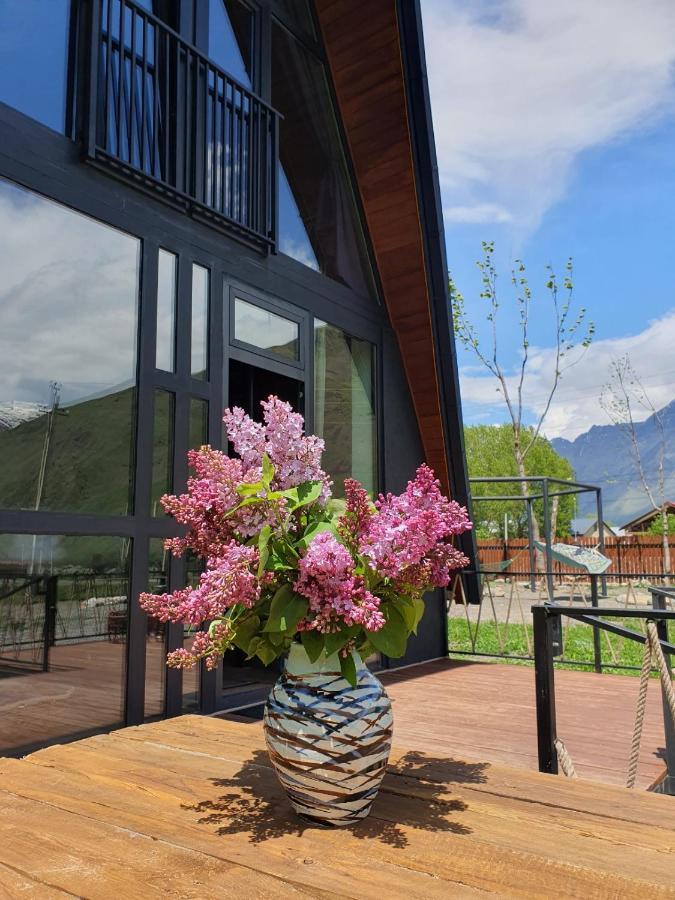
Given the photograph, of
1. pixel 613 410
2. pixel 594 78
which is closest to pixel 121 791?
pixel 594 78

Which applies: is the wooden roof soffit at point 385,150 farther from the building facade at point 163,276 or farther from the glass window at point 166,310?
the glass window at point 166,310

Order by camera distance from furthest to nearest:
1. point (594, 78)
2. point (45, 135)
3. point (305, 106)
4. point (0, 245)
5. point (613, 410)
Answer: point (613, 410)
point (594, 78)
point (305, 106)
point (45, 135)
point (0, 245)

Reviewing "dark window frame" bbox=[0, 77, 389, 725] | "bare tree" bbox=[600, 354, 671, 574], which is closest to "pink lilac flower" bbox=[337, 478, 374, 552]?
"dark window frame" bbox=[0, 77, 389, 725]

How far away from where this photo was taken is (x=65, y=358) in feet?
10.6

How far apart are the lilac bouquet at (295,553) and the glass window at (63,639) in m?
1.83

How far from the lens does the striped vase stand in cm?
123

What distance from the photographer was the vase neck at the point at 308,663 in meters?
1.30

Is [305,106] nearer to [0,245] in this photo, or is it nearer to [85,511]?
[0,245]

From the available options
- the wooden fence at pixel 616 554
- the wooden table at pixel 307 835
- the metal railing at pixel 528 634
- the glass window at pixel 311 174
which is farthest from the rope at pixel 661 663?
the wooden fence at pixel 616 554

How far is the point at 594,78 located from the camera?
18.2 metres

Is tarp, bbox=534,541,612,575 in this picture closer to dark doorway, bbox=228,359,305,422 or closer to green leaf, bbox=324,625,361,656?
dark doorway, bbox=228,359,305,422

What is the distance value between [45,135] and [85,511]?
1.73 meters

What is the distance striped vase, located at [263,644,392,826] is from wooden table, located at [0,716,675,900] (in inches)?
1.9

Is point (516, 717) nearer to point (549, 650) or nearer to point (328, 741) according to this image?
point (549, 650)
